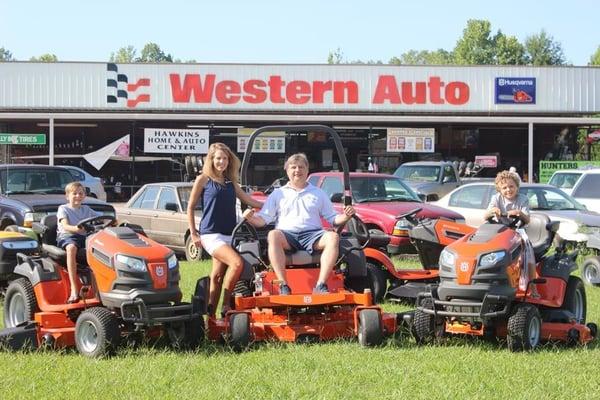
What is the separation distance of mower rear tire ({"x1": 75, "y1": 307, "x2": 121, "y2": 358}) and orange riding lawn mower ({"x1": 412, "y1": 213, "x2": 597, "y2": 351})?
2622 mm

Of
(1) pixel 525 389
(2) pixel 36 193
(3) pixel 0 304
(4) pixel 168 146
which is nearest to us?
(1) pixel 525 389

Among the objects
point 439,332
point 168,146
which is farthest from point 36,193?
point 168,146

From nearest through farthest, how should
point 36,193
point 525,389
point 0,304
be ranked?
point 525,389, point 0,304, point 36,193

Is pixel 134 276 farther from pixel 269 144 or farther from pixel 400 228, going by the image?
pixel 269 144

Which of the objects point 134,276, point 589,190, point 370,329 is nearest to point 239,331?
point 134,276

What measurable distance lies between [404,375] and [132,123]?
28.7 metres

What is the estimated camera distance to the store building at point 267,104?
34.4m

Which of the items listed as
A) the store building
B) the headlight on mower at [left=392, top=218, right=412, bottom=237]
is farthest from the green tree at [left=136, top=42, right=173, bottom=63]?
the headlight on mower at [left=392, top=218, right=412, bottom=237]

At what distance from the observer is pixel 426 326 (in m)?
7.80

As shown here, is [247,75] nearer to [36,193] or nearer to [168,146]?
[168,146]

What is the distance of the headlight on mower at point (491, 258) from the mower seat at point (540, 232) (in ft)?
3.21

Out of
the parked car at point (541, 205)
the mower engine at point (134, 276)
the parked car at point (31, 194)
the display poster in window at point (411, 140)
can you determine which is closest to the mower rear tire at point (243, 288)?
the mower engine at point (134, 276)

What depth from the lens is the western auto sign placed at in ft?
115

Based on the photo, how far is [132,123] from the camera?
34.0 metres
